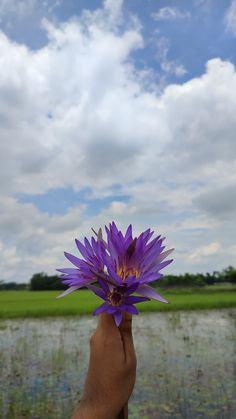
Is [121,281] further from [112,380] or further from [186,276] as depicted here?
[186,276]

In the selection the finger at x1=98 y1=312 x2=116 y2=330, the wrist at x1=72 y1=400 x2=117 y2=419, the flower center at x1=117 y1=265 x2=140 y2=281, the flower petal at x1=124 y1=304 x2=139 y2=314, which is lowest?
the wrist at x1=72 y1=400 x2=117 y2=419

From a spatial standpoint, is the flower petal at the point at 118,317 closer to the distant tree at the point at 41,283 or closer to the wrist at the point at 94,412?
the wrist at the point at 94,412

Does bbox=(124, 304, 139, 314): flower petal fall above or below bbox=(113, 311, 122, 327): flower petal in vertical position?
above

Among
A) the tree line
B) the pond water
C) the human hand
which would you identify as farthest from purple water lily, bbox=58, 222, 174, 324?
the tree line

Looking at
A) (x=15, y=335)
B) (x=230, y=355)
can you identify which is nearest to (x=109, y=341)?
(x=230, y=355)

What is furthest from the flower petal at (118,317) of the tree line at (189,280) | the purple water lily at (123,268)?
the tree line at (189,280)

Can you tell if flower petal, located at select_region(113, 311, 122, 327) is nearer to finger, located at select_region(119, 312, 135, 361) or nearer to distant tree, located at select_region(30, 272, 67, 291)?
finger, located at select_region(119, 312, 135, 361)
